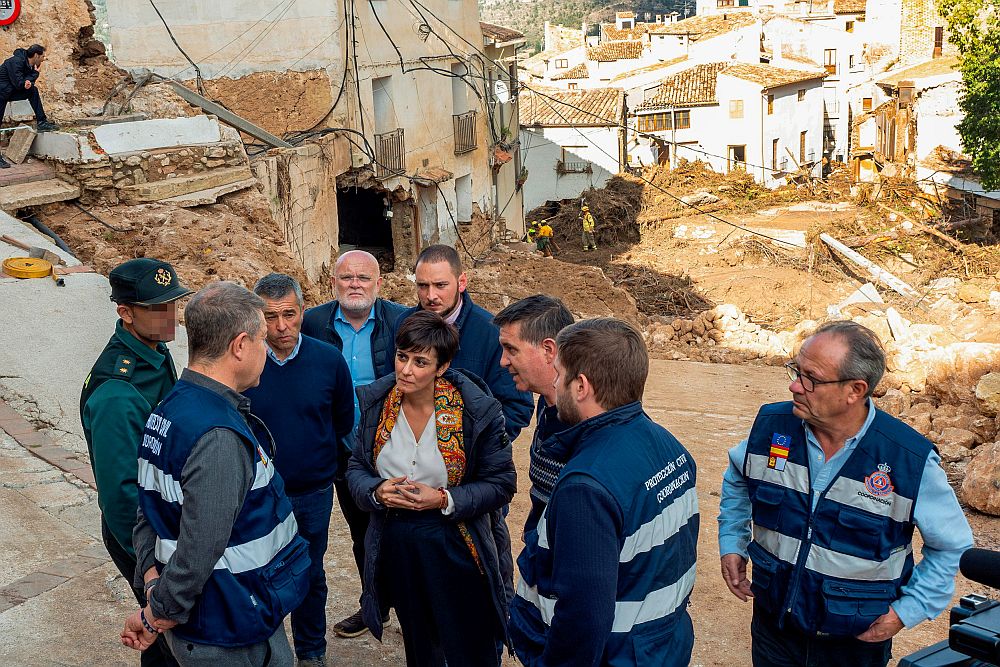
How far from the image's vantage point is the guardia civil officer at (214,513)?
8.62ft

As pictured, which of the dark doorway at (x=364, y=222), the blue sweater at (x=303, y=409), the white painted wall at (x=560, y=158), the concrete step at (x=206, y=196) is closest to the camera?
the blue sweater at (x=303, y=409)

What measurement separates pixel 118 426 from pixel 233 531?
60cm

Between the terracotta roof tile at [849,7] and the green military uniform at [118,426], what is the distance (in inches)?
2225

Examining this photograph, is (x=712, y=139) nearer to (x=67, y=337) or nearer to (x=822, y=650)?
(x=67, y=337)

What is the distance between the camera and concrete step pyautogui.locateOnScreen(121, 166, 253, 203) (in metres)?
9.97

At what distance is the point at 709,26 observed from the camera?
47.0 m

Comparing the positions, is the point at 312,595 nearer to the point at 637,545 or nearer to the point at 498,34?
the point at 637,545

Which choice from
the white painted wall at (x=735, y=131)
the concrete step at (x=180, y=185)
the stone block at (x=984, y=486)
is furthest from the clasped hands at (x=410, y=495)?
the white painted wall at (x=735, y=131)

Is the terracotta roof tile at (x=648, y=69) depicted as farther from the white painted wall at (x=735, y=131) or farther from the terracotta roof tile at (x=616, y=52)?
the white painted wall at (x=735, y=131)

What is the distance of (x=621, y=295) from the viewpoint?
17297 mm

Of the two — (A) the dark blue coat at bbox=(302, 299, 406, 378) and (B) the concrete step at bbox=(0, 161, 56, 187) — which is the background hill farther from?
(A) the dark blue coat at bbox=(302, 299, 406, 378)

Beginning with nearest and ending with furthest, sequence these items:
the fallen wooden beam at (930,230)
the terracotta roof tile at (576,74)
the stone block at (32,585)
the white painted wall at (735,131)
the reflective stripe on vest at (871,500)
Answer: the reflective stripe on vest at (871,500) < the stone block at (32,585) < the fallen wooden beam at (930,230) < the white painted wall at (735,131) < the terracotta roof tile at (576,74)

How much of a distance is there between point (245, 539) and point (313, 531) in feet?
4.25

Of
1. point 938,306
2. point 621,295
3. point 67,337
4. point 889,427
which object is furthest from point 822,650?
point 938,306
